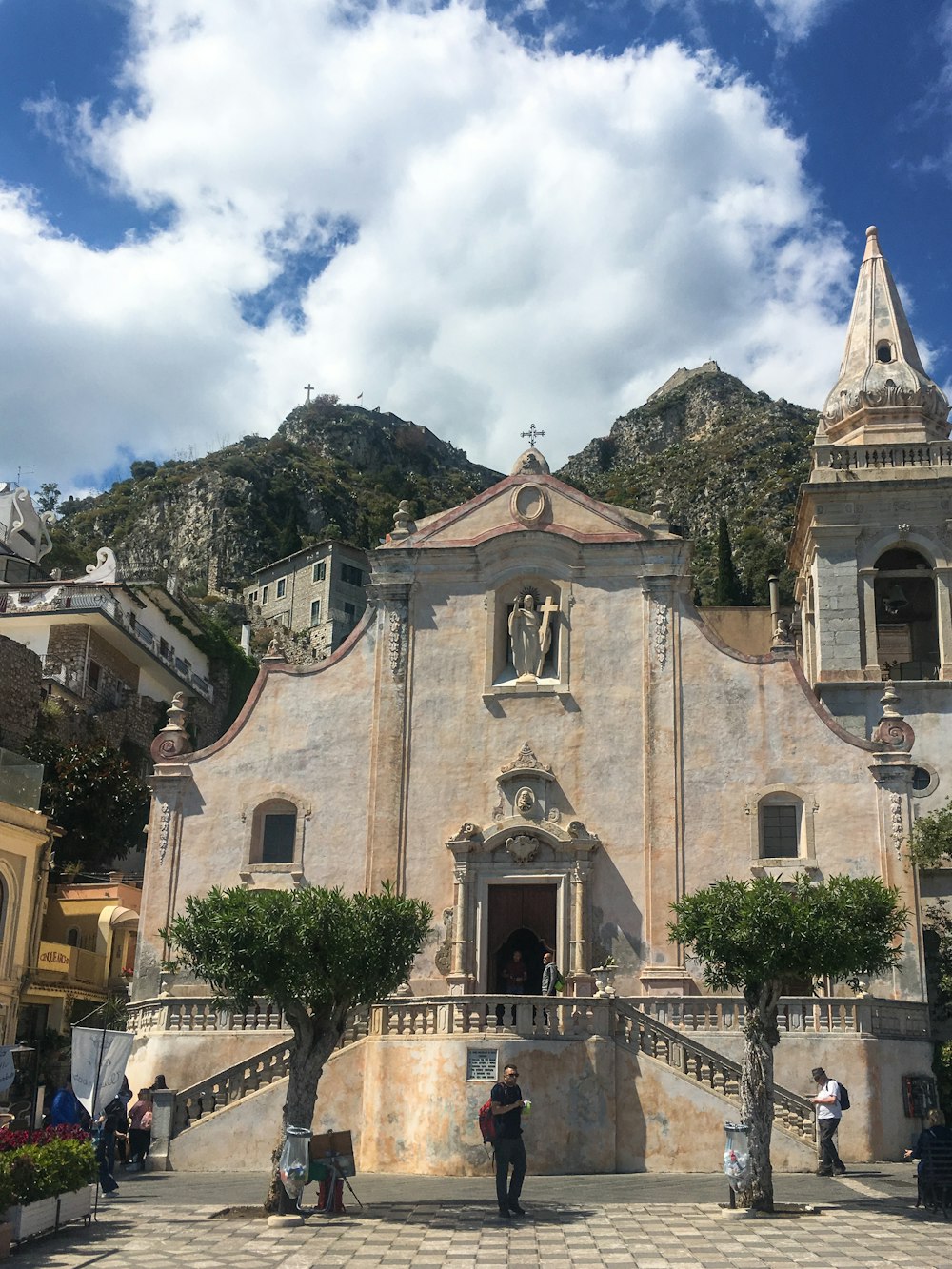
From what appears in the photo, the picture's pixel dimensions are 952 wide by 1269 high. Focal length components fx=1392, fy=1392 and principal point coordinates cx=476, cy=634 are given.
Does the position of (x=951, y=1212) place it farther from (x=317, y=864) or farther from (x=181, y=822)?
(x=181, y=822)

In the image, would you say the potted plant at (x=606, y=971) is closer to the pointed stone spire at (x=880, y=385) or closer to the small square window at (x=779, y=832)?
the small square window at (x=779, y=832)

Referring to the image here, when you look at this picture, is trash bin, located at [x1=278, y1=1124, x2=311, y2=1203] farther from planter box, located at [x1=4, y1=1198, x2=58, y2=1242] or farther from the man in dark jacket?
planter box, located at [x1=4, y1=1198, x2=58, y2=1242]

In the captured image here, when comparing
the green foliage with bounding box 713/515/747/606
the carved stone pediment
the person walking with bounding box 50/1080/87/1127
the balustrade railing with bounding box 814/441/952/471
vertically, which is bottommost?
the person walking with bounding box 50/1080/87/1127

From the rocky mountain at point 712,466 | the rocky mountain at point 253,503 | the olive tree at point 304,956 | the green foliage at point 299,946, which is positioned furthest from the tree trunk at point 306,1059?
the rocky mountain at point 253,503

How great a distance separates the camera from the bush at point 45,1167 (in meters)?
14.4

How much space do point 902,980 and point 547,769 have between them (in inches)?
327

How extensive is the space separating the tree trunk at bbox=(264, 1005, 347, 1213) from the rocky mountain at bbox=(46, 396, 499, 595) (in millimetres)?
67437

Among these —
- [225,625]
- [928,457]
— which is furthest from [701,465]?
[928,457]

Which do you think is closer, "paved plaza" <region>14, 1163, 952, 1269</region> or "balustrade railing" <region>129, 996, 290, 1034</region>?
"paved plaza" <region>14, 1163, 952, 1269</region>

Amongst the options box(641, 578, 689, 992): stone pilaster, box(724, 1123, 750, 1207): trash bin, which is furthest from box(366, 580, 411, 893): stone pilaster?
box(724, 1123, 750, 1207): trash bin

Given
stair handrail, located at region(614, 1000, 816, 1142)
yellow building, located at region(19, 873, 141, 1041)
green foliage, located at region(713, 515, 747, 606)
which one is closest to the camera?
stair handrail, located at region(614, 1000, 816, 1142)

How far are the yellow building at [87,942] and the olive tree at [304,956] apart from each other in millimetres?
17630

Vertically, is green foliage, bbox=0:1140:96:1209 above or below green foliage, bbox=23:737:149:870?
below

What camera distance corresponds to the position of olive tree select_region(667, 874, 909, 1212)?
18.9m
